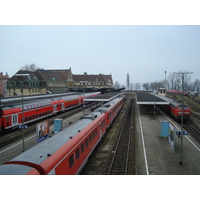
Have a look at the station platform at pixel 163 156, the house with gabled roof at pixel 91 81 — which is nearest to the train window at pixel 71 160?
the station platform at pixel 163 156

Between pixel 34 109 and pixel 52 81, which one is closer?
pixel 34 109

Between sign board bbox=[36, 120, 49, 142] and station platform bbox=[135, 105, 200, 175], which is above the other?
sign board bbox=[36, 120, 49, 142]

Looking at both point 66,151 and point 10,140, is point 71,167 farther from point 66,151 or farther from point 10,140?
point 10,140

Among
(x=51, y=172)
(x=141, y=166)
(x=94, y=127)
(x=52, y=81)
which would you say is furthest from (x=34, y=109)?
(x=52, y=81)

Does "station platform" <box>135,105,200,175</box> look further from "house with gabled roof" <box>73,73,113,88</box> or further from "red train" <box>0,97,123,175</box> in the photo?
"house with gabled roof" <box>73,73,113,88</box>

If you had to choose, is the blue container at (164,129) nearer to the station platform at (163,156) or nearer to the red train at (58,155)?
the station platform at (163,156)

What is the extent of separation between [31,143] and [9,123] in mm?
4370

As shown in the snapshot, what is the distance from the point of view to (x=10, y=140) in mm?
20266

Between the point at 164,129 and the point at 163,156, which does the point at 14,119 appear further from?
the point at 164,129

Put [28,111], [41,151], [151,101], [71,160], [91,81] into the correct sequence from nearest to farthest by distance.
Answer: [41,151] < [71,160] < [28,111] < [151,101] < [91,81]

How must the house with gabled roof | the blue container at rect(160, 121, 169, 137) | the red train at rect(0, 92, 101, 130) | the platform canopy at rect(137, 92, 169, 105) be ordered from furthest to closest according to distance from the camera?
1. the house with gabled roof
2. the platform canopy at rect(137, 92, 169, 105)
3. the blue container at rect(160, 121, 169, 137)
4. the red train at rect(0, 92, 101, 130)

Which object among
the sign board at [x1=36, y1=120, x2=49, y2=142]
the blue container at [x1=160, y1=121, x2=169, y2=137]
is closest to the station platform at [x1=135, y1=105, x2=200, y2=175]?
the blue container at [x1=160, y1=121, x2=169, y2=137]

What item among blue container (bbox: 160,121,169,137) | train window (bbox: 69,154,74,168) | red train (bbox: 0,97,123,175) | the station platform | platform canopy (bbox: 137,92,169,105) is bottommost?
the station platform

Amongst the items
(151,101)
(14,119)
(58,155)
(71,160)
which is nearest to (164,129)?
(71,160)
